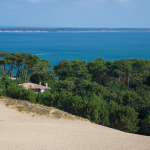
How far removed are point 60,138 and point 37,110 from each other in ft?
26.3

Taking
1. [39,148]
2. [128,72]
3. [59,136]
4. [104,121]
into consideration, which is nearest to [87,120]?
[104,121]

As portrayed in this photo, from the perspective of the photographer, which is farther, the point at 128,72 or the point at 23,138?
the point at 128,72

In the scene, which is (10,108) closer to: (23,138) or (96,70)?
(23,138)

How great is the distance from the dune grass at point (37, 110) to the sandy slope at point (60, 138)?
5.47ft

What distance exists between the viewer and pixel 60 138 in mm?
14266

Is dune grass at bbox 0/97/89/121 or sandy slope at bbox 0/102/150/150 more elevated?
sandy slope at bbox 0/102/150/150

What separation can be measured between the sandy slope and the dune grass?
167 cm

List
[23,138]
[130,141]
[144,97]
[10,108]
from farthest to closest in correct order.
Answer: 1. [144,97]
2. [10,108]
3. [130,141]
4. [23,138]

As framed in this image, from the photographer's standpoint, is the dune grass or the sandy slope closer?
the sandy slope

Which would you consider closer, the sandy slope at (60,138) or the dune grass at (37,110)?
the sandy slope at (60,138)

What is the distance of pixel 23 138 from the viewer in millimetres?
13547

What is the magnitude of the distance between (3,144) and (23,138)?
1795 mm

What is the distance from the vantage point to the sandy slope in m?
12.4

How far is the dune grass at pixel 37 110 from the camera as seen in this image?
69.0 ft
